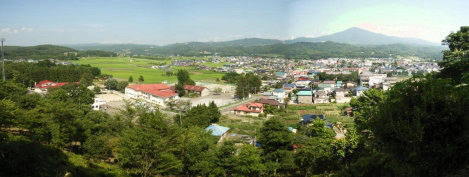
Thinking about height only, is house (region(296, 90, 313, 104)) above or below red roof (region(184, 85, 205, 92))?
below

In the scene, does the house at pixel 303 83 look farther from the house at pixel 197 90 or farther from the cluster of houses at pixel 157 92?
the cluster of houses at pixel 157 92

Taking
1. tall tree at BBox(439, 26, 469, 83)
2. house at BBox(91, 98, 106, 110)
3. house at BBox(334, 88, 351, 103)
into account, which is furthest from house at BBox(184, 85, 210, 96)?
tall tree at BBox(439, 26, 469, 83)

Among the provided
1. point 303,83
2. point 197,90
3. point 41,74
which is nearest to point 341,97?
point 303,83

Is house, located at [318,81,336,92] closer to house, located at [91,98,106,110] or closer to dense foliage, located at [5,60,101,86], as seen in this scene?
house, located at [91,98,106,110]

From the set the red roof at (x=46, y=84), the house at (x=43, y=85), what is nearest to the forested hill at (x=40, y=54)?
the red roof at (x=46, y=84)

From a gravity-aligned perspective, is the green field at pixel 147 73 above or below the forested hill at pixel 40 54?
below

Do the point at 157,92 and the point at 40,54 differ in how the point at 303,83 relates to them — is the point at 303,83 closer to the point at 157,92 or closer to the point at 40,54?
the point at 157,92

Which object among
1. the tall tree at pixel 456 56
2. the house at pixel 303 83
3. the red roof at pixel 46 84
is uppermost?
the tall tree at pixel 456 56

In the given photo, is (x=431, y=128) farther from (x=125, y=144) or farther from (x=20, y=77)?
(x=20, y=77)

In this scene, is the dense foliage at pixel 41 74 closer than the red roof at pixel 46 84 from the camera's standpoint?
No
